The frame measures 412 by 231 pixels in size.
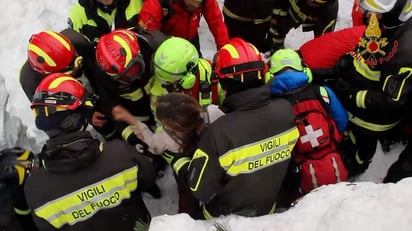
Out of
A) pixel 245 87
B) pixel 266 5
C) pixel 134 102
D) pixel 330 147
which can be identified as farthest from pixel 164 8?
pixel 330 147

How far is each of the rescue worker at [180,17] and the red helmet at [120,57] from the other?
77 centimetres

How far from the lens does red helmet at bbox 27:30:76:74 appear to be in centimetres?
399

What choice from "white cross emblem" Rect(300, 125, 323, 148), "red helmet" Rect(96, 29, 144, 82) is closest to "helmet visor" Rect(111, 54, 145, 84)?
"red helmet" Rect(96, 29, 144, 82)

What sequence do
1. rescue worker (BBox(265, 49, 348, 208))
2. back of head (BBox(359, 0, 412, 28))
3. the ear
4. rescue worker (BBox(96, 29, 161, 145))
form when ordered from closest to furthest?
back of head (BBox(359, 0, 412, 28))
rescue worker (BBox(265, 49, 348, 208))
rescue worker (BBox(96, 29, 161, 145))
the ear

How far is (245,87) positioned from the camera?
3168 millimetres

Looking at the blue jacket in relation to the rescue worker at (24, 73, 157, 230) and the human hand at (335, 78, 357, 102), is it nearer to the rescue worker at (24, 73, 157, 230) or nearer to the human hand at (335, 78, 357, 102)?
the human hand at (335, 78, 357, 102)

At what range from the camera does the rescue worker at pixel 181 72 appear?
12.6 feet

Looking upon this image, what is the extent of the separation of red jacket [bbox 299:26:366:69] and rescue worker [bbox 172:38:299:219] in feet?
4.44

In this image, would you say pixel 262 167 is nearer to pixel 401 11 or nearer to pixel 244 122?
pixel 244 122

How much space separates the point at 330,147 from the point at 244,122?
1.01 m

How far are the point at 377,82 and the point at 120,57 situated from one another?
2.17 metres

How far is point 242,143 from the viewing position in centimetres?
303

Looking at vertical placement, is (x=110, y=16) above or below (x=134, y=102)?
above

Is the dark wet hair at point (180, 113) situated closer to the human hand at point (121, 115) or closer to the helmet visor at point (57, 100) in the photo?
the helmet visor at point (57, 100)
